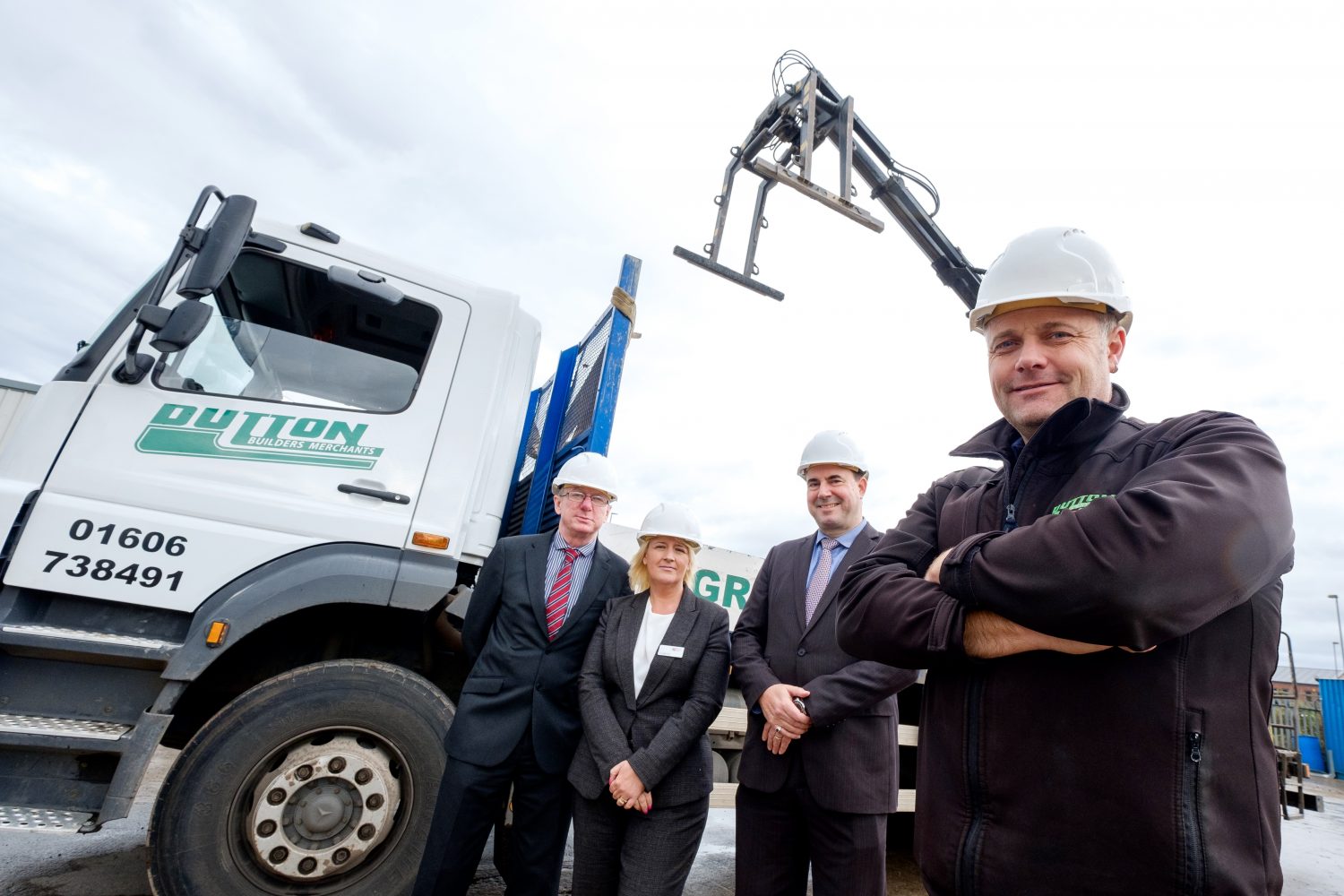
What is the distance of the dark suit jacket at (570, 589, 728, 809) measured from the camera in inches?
87.7

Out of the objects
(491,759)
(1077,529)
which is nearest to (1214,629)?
(1077,529)

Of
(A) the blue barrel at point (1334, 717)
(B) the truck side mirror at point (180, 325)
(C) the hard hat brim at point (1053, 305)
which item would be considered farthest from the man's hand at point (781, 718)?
(A) the blue barrel at point (1334, 717)

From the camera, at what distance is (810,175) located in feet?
18.5

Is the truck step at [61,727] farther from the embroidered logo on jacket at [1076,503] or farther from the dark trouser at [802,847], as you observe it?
the embroidered logo on jacket at [1076,503]

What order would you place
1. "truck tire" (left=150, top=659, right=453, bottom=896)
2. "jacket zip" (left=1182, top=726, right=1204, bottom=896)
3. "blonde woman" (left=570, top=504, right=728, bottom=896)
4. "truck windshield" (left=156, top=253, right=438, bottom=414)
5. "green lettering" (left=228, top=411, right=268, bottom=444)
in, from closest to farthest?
"jacket zip" (left=1182, top=726, right=1204, bottom=896) < "blonde woman" (left=570, top=504, right=728, bottom=896) < "truck tire" (left=150, top=659, right=453, bottom=896) < "green lettering" (left=228, top=411, right=268, bottom=444) < "truck windshield" (left=156, top=253, right=438, bottom=414)

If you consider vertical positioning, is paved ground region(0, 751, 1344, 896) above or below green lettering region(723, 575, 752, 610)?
below

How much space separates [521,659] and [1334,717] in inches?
821

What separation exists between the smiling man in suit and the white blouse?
313 mm

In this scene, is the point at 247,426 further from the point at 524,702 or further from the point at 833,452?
the point at 833,452

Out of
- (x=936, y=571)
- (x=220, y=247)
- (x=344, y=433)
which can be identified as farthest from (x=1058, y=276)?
(x=220, y=247)

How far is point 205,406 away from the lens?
2637mm

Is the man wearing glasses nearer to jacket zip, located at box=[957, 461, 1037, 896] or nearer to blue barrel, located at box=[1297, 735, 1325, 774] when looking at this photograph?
jacket zip, located at box=[957, 461, 1037, 896]

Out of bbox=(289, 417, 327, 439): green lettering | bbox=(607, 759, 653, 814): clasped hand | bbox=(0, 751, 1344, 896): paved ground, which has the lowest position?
bbox=(0, 751, 1344, 896): paved ground

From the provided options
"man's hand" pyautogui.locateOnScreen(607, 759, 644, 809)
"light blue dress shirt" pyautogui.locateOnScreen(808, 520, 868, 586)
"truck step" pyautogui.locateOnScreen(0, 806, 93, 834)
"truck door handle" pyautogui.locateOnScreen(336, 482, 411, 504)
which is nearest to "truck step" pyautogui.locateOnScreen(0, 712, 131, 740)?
"truck step" pyautogui.locateOnScreen(0, 806, 93, 834)
